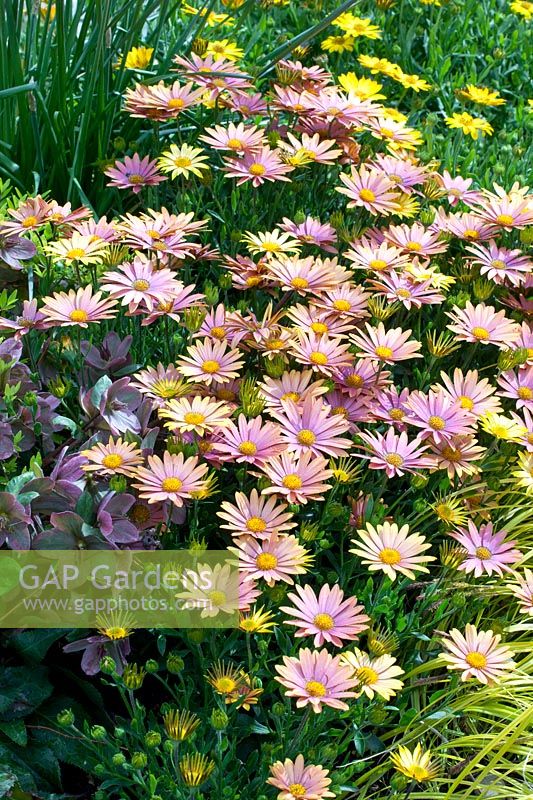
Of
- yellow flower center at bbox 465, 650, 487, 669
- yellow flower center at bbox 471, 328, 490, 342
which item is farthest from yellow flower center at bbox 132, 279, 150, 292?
yellow flower center at bbox 465, 650, 487, 669

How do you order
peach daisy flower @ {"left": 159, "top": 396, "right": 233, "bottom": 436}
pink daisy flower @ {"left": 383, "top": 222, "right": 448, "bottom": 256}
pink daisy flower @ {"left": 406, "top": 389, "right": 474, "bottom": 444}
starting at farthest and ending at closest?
pink daisy flower @ {"left": 383, "top": 222, "right": 448, "bottom": 256} < pink daisy flower @ {"left": 406, "top": 389, "right": 474, "bottom": 444} < peach daisy flower @ {"left": 159, "top": 396, "right": 233, "bottom": 436}

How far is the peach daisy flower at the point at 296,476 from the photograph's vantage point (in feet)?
5.43

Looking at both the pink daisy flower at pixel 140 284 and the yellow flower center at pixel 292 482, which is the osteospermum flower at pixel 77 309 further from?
the yellow flower center at pixel 292 482

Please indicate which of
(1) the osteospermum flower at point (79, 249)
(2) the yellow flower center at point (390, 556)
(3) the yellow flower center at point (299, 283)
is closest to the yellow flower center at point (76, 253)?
(1) the osteospermum flower at point (79, 249)

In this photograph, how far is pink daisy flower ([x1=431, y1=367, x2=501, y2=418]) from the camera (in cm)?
196

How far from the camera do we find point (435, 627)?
192 cm

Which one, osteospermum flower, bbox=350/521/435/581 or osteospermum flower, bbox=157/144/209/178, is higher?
osteospermum flower, bbox=157/144/209/178

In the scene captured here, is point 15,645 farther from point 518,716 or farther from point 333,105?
point 333,105

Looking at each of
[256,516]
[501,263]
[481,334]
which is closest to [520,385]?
[481,334]

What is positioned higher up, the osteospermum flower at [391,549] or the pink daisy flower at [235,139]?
the pink daisy flower at [235,139]

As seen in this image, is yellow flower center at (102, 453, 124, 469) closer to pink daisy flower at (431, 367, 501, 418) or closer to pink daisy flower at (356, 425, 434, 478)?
pink daisy flower at (356, 425, 434, 478)

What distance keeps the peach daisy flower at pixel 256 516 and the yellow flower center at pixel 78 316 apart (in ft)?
1.62

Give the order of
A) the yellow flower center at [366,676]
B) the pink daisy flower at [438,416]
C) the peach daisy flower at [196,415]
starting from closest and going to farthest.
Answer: the yellow flower center at [366,676] < the peach daisy flower at [196,415] < the pink daisy flower at [438,416]

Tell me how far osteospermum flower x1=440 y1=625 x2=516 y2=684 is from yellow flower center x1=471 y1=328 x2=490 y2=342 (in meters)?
0.70
